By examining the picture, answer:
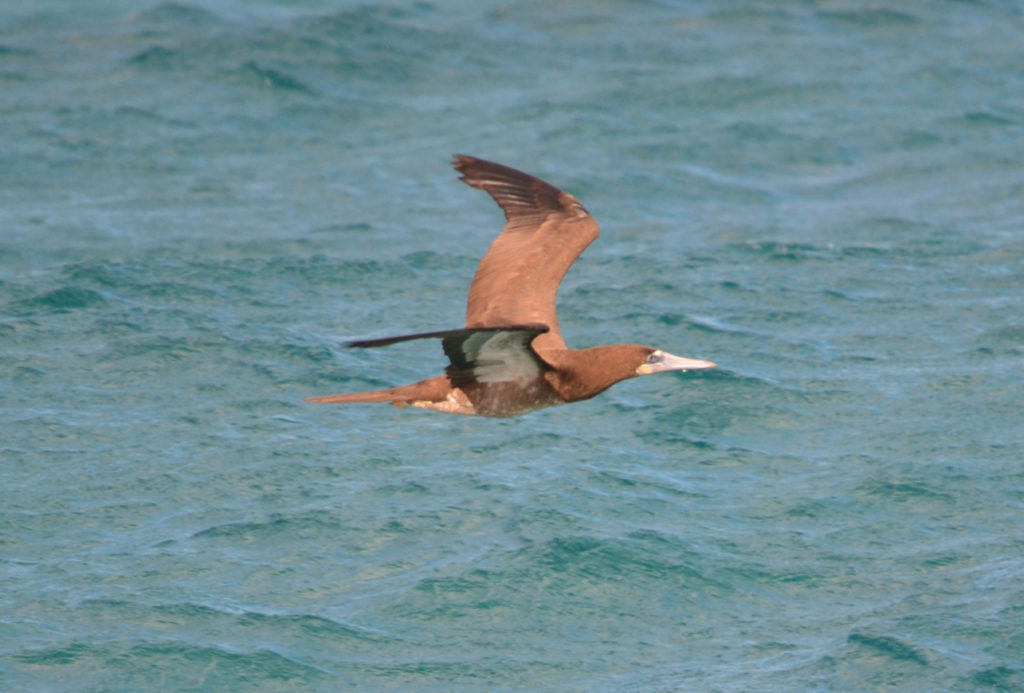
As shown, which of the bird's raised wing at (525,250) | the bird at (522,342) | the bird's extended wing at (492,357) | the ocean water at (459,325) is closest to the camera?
the bird's extended wing at (492,357)

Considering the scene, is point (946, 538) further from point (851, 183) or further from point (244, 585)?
point (851, 183)

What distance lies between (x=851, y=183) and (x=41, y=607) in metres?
9.89

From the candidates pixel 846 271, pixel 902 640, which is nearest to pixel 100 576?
pixel 902 640

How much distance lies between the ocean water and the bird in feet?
6.20

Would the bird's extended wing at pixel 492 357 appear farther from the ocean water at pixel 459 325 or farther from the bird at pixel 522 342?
the ocean water at pixel 459 325

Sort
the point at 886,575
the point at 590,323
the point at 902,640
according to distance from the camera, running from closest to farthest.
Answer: the point at 902,640 → the point at 886,575 → the point at 590,323

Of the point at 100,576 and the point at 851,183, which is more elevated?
the point at 851,183

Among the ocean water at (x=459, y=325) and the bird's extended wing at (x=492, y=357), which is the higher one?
the bird's extended wing at (x=492, y=357)

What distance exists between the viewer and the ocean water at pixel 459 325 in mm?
8867

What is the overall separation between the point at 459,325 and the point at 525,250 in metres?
4.12

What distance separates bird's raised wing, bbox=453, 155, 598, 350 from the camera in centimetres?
772

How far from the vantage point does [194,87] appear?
16781 millimetres

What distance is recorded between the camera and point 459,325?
39.7 ft

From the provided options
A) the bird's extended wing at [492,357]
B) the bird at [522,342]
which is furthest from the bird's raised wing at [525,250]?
the bird's extended wing at [492,357]
